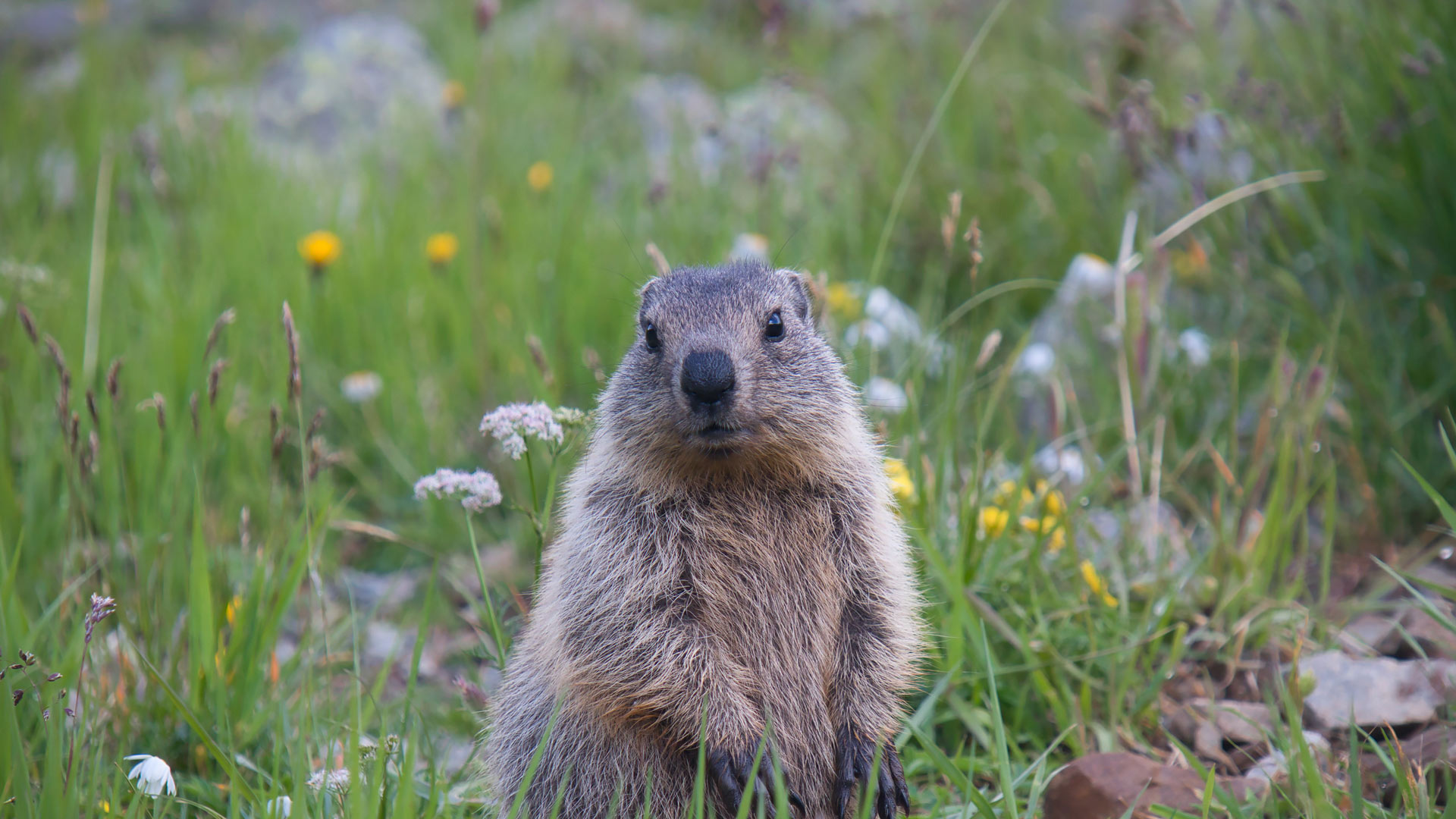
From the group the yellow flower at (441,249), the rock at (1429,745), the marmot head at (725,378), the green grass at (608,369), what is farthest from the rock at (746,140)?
the rock at (1429,745)

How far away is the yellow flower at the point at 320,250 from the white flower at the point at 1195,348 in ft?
13.5

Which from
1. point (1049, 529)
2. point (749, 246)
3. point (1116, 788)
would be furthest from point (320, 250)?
point (1116, 788)

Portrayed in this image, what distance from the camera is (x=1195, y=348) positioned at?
15.8ft

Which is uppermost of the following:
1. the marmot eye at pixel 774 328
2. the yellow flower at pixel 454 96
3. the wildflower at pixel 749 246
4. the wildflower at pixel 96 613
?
the marmot eye at pixel 774 328

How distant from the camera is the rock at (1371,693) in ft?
10.5

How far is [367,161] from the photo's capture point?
7496 millimetres

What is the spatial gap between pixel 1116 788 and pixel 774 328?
5.02 ft

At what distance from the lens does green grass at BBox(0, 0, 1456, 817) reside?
3.29 metres

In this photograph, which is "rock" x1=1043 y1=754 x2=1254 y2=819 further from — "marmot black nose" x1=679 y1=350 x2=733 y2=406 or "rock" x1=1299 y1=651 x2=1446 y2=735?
"marmot black nose" x1=679 y1=350 x2=733 y2=406

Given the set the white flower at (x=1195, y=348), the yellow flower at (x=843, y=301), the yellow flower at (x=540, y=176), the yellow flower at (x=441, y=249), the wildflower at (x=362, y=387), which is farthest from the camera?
the yellow flower at (x=540, y=176)

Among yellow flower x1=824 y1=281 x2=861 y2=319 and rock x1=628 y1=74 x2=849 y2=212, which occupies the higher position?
rock x1=628 y1=74 x2=849 y2=212

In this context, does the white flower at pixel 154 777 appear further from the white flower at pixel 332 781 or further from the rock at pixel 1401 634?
the rock at pixel 1401 634

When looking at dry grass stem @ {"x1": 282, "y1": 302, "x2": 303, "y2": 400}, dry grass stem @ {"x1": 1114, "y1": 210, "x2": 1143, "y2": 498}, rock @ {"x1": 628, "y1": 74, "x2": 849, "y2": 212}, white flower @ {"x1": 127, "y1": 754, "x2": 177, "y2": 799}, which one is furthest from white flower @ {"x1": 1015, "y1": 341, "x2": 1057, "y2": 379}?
white flower @ {"x1": 127, "y1": 754, "x2": 177, "y2": 799}

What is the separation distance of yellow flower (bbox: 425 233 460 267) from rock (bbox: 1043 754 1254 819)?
4.30m
